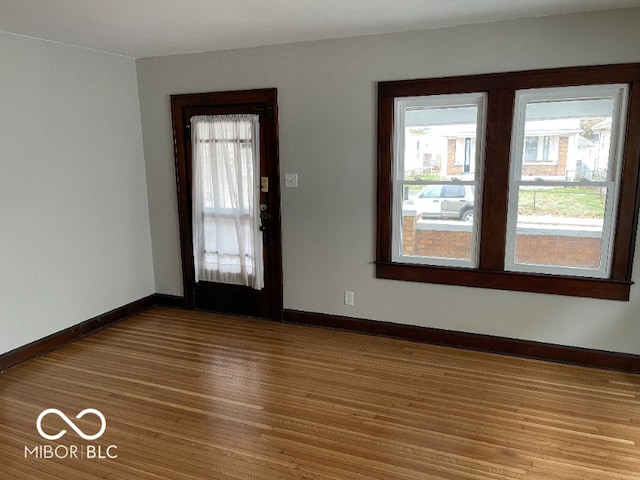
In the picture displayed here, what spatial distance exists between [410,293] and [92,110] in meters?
3.20

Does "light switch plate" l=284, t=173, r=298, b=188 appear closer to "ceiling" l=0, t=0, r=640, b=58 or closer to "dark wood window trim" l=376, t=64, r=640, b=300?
"dark wood window trim" l=376, t=64, r=640, b=300

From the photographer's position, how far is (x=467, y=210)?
11.7 feet

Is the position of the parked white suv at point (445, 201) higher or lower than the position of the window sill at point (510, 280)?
higher

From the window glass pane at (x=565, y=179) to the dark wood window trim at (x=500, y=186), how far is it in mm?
66

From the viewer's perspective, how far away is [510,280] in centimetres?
348

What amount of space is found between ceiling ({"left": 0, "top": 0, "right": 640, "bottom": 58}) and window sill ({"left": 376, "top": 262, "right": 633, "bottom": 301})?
72.2 inches

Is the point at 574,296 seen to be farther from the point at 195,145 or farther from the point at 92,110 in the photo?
the point at 92,110

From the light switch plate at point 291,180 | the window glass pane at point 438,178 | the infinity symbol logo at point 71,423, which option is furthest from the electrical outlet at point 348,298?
the infinity symbol logo at point 71,423

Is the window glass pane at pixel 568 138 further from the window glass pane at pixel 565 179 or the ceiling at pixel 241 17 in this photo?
the ceiling at pixel 241 17

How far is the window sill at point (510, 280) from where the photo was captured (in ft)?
10.6

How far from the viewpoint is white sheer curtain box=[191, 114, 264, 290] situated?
4109mm

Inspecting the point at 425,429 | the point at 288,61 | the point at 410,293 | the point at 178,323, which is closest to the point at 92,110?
the point at 288,61

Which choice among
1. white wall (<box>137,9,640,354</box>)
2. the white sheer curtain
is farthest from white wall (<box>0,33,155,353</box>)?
the white sheer curtain

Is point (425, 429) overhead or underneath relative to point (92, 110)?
underneath
